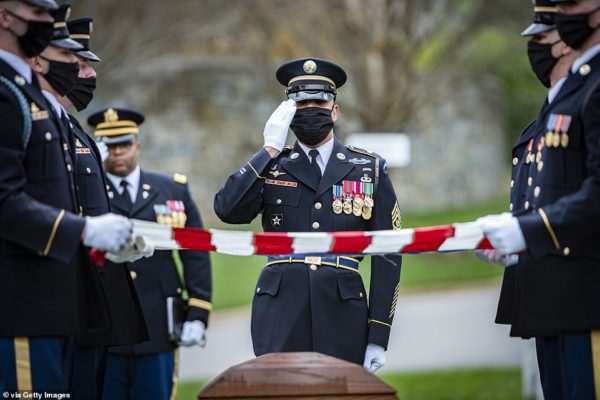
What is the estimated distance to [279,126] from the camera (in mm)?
6680

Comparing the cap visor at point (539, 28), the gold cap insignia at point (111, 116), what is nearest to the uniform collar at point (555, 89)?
the cap visor at point (539, 28)

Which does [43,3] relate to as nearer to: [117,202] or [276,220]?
[276,220]

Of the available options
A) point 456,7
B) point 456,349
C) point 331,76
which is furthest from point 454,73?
point 331,76

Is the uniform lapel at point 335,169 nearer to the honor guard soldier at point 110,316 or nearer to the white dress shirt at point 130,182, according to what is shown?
the honor guard soldier at point 110,316

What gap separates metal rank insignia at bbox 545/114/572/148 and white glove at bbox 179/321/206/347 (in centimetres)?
341

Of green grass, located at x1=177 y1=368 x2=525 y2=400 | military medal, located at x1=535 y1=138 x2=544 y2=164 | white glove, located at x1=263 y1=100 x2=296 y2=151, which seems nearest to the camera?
military medal, located at x1=535 y1=138 x2=544 y2=164

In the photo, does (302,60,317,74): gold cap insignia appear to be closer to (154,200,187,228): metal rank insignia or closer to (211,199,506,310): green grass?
(154,200,187,228): metal rank insignia

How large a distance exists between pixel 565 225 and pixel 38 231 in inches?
86.4

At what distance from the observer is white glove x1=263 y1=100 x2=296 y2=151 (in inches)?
263

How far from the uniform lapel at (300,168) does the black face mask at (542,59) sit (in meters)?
1.37

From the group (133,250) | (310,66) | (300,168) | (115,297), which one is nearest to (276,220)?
(300,168)

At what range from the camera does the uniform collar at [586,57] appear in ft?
18.8

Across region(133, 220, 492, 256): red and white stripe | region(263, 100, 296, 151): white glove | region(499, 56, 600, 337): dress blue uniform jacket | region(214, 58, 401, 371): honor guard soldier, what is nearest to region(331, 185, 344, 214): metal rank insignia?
region(214, 58, 401, 371): honor guard soldier

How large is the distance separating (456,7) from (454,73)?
3.61 m
